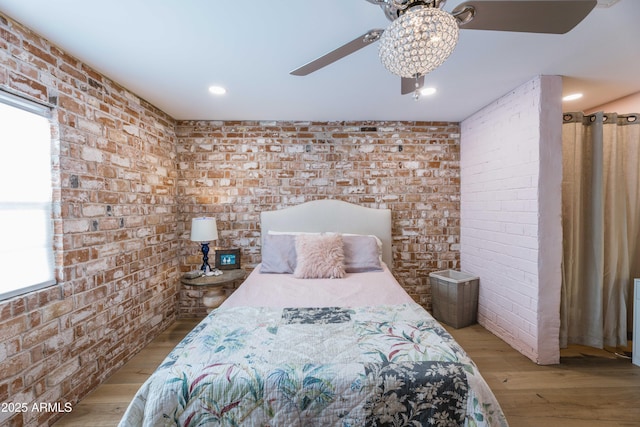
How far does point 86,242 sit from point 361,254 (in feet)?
7.31

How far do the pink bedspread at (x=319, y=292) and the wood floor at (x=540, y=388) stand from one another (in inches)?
37.5

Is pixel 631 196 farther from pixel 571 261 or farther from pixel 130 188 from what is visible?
pixel 130 188

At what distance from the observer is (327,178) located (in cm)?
320

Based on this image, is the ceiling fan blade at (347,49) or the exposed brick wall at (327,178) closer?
the ceiling fan blade at (347,49)

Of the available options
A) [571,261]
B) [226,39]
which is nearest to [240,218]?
[226,39]

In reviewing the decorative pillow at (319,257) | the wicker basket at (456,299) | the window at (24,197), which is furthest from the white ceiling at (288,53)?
the wicker basket at (456,299)

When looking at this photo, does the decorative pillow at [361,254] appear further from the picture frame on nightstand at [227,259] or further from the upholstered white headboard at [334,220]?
the picture frame on nightstand at [227,259]

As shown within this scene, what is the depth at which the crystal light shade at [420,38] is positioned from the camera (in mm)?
856

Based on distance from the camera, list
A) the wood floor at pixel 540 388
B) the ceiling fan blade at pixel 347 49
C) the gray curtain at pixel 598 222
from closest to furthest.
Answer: the ceiling fan blade at pixel 347 49, the wood floor at pixel 540 388, the gray curtain at pixel 598 222

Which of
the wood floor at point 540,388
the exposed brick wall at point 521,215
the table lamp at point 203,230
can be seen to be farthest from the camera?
the table lamp at point 203,230

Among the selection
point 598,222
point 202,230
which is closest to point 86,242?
point 202,230

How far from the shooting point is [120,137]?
2248mm

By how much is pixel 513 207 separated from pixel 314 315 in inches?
80.8

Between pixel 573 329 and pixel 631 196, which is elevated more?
pixel 631 196
